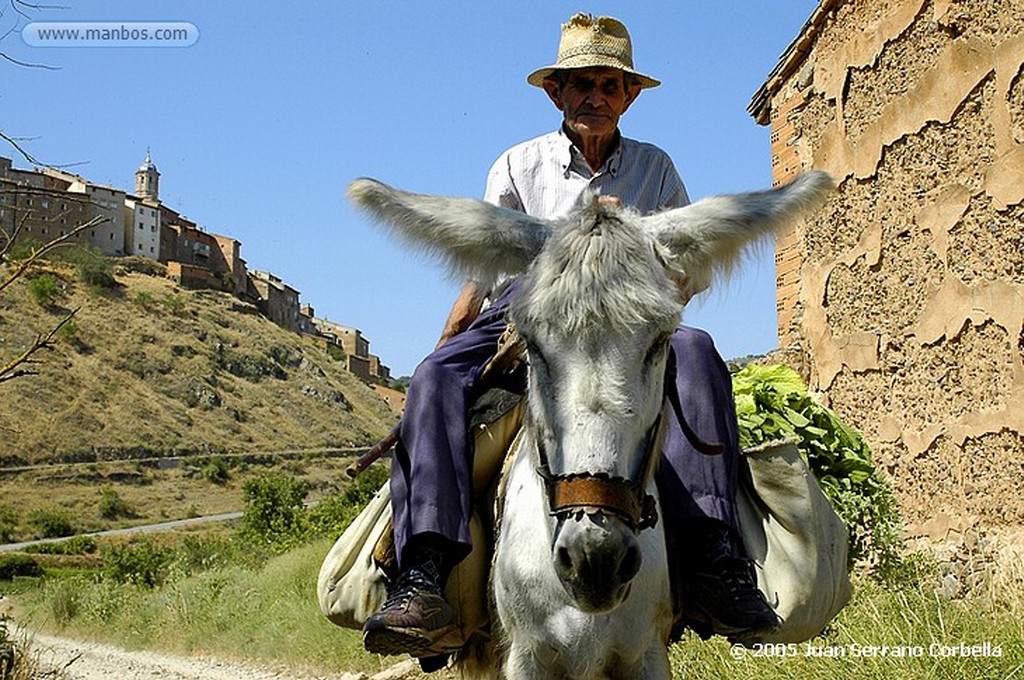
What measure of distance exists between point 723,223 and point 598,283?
1.88 feet

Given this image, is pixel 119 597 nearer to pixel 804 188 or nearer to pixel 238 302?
pixel 804 188

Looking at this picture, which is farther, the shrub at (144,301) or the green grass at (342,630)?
the shrub at (144,301)

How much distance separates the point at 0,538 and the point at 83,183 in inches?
2608

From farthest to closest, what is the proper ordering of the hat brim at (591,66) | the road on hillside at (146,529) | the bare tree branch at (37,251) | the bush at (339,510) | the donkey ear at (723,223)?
the road on hillside at (146,529) < the bush at (339,510) < the bare tree branch at (37,251) < the hat brim at (591,66) < the donkey ear at (723,223)

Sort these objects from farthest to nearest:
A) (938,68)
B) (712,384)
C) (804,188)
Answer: (938,68) → (712,384) → (804,188)

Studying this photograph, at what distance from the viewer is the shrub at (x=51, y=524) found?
60000 mm

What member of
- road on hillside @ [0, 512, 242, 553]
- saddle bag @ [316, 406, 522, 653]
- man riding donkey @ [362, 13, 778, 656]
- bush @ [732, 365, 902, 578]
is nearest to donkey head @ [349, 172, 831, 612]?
man riding donkey @ [362, 13, 778, 656]

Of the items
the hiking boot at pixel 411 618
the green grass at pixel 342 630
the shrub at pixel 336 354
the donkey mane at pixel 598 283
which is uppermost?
the shrub at pixel 336 354

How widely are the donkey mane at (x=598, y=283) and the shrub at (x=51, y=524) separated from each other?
62255mm

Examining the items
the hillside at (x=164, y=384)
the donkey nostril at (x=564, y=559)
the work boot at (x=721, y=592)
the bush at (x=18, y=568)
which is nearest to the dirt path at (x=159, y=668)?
the work boot at (x=721, y=592)

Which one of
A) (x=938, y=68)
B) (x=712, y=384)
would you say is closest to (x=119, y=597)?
(x=938, y=68)

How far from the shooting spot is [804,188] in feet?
11.9

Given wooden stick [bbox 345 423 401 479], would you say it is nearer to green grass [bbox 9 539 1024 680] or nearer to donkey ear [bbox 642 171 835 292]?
donkey ear [bbox 642 171 835 292]

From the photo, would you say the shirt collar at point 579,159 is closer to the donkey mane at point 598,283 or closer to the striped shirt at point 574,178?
the striped shirt at point 574,178
